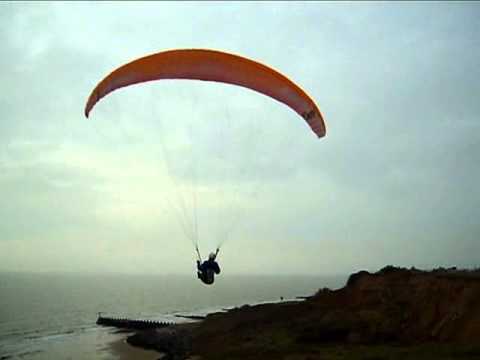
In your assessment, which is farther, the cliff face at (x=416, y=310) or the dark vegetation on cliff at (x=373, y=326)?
the cliff face at (x=416, y=310)

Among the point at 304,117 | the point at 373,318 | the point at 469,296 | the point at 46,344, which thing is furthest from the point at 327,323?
the point at 46,344

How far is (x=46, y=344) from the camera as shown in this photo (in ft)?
151

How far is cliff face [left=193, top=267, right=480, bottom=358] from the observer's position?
74.5 ft

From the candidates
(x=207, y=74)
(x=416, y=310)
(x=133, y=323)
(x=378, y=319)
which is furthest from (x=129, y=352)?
(x=207, y=74)

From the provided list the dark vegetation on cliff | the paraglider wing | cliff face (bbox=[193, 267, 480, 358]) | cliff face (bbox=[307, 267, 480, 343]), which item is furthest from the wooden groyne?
the paraglider wing

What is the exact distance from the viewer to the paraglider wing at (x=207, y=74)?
14.2 m

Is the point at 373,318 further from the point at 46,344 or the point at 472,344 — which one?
the point at 46,344

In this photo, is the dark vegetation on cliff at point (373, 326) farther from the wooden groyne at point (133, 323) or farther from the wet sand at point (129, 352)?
the wooden groyne at point (133, 323)

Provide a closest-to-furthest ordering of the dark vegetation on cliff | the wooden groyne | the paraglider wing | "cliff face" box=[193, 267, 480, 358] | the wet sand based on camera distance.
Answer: the paraglider wing, the dark vegetation on cliff, "cliff face" box=[193, 267, 480, 358], the wet sand, the wooden groyne

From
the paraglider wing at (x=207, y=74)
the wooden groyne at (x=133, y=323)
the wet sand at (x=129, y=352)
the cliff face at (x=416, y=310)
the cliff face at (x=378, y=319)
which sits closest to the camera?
the paraglider wing at (x=207, y=74)

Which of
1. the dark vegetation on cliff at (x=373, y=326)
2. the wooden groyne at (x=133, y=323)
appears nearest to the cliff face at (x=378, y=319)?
the dark vegetation on cliff at (x=373, y=326)

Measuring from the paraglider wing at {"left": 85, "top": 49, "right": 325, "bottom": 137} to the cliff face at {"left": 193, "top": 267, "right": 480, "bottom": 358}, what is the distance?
44.2ft

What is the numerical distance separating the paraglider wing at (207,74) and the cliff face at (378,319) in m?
13.5

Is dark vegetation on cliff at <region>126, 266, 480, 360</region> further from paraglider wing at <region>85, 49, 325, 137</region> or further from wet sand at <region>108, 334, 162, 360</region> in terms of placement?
paraglider wing at <region>85, 49, 325, 137</region>
